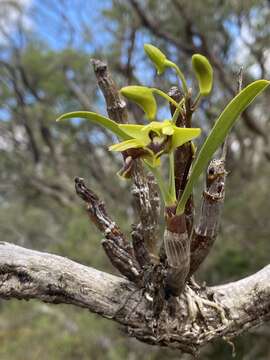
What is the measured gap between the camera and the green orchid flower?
30.2 inches

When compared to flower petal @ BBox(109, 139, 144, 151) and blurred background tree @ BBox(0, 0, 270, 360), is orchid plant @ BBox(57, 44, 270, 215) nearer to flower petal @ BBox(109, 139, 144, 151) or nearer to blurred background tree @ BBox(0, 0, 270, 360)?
flower petal @ BBox(109, 139, 144, 151)

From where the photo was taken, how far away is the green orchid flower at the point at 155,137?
767mm

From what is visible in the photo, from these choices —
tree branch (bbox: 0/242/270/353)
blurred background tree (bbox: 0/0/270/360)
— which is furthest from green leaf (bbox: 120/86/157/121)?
blurred background tree (bbox: 0/0/270/360)

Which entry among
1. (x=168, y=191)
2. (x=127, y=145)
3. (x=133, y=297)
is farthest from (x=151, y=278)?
(x=127, y=145)

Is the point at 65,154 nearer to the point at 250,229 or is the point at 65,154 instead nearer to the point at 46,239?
the point at 46,239

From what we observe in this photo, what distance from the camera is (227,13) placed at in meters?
5.37

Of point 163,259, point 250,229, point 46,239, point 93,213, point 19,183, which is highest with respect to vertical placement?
point 19,183

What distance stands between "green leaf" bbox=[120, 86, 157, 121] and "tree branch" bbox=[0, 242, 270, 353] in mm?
357

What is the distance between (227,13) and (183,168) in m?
4.88

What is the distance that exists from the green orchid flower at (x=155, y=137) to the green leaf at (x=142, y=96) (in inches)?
2.2

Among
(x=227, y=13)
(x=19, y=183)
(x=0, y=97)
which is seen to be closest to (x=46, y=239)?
(x=19, y=183)

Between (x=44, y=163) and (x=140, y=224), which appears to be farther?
(x=44, y=163)

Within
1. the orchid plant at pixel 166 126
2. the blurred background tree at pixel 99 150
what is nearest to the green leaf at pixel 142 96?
the orchid plant at pixel 166 126

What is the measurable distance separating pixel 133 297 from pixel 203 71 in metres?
0.49
